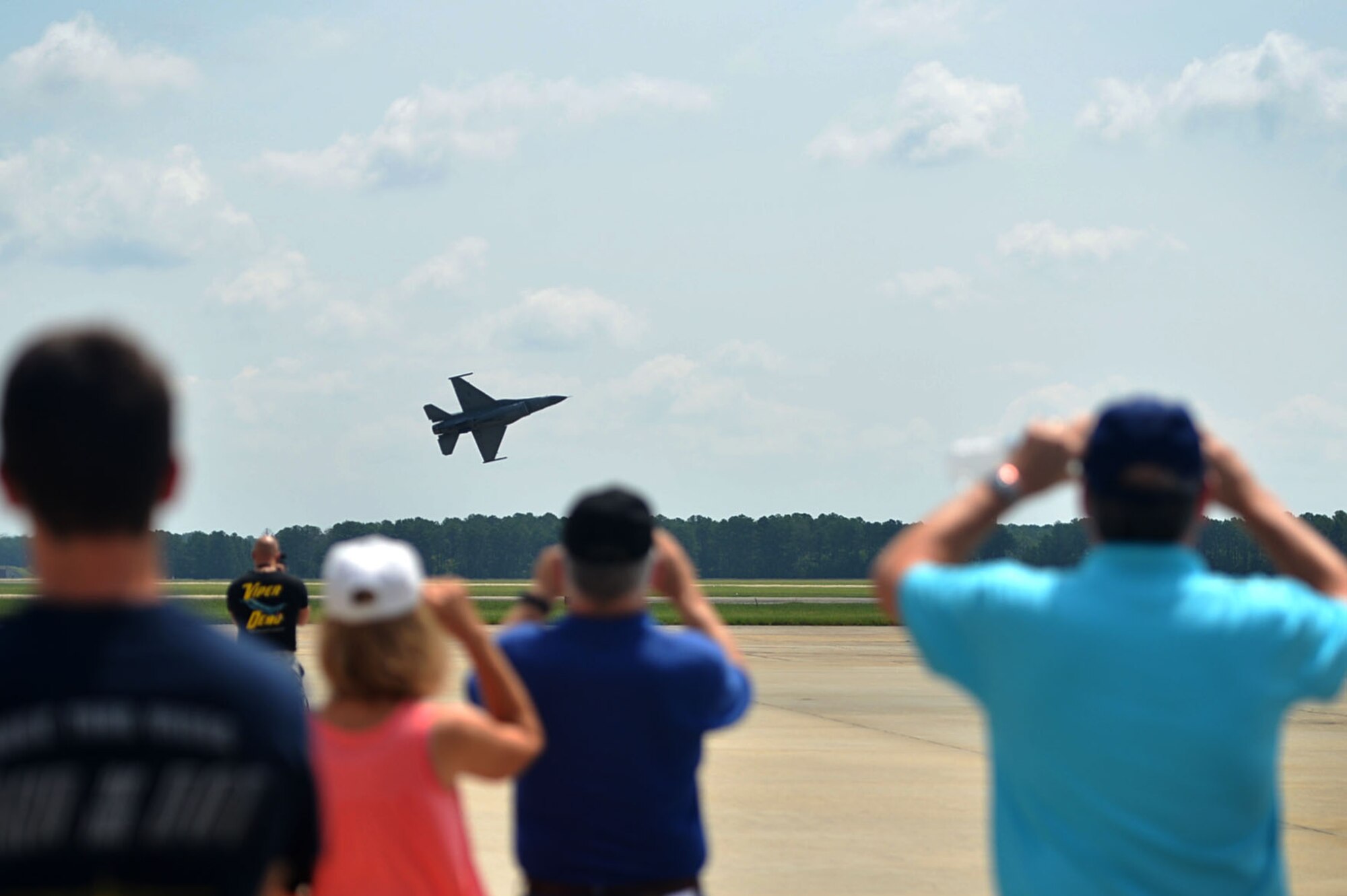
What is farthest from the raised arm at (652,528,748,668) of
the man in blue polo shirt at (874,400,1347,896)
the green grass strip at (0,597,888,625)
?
the green grass strip at (0,597,888,625)

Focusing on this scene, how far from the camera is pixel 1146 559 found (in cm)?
302

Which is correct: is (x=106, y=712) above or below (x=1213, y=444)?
below

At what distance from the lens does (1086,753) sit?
2945 millimetres

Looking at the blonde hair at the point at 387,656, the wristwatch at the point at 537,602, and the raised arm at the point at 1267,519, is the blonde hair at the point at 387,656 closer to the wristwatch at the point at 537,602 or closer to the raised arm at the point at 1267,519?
the wristwatch at the point at 537,602

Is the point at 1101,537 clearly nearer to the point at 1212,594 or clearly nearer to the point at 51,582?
the point at 1212,594


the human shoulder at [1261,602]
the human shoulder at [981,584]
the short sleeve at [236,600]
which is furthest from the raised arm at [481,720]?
the short sleeve at [236,600]

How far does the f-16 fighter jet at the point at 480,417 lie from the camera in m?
62.4

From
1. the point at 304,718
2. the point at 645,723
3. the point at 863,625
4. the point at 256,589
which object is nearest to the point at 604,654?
the point at 645,723

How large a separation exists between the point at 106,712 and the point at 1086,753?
6.01ft

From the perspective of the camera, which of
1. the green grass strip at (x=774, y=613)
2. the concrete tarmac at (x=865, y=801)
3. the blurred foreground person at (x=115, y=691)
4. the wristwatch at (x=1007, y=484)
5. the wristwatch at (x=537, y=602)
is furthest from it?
the green grass strip at (x=774, y=613)

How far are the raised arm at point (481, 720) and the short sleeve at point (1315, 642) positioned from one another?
5.62ft

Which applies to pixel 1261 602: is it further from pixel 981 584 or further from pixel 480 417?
pixel 480 417

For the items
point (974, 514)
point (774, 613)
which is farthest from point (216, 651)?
point (774, 613)

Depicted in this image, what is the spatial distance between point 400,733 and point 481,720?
194mm
